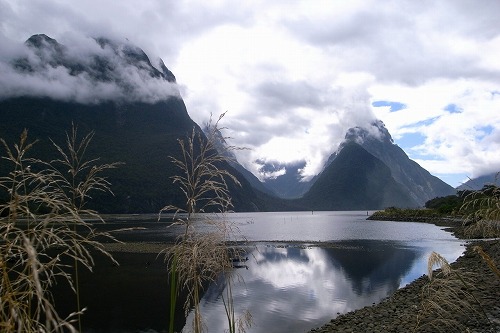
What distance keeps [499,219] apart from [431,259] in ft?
3.13

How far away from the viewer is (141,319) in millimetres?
19219

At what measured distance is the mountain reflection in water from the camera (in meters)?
19.7

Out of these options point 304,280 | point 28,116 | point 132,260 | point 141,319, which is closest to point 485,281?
point 304,280

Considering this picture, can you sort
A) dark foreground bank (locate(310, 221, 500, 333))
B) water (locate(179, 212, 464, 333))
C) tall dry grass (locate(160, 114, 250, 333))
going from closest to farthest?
tall dry grass (locate(160, 114, 250, 333)), dark foreground bank (locate(310, 221, 500, 333)), water (locate(179, 212, 464, 333))

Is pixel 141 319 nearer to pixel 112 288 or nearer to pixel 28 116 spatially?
pixel 112 288

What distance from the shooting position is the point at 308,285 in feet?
93.4

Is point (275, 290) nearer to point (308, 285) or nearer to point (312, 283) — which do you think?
point (308, 285)

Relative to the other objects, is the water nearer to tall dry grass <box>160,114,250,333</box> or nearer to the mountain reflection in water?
the mountain reflection in water

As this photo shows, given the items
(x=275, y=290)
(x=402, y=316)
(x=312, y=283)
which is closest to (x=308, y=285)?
(x=312, y=283)

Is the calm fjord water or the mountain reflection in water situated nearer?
the calm fjord water

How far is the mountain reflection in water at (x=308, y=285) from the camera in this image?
1973 centimetres

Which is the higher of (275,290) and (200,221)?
(200,221)

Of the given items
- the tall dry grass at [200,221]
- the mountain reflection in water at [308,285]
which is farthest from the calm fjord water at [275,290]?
the tall dry grass at [200,221]

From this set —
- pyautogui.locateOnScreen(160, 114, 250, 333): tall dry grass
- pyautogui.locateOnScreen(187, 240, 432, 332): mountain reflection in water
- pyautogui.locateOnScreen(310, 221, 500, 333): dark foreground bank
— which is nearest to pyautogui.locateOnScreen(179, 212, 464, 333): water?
pyautogui.locateOnScreen(187, 240, 432, 332): mountain reflection in water
